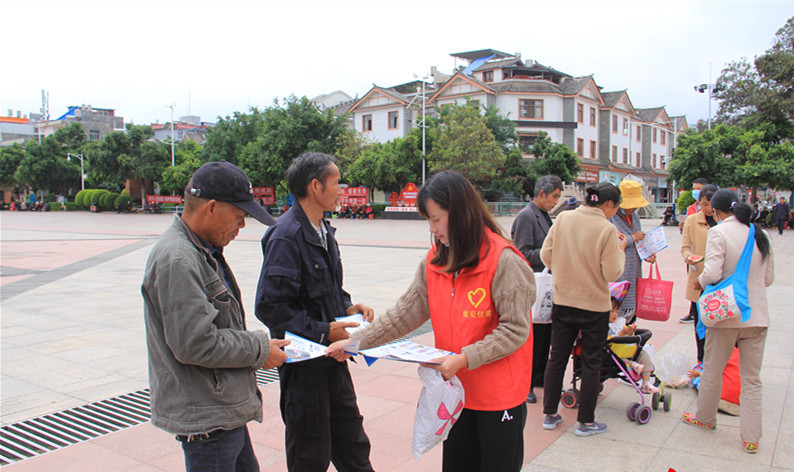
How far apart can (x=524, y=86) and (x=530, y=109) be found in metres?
1.86

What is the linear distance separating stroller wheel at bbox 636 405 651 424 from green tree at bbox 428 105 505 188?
96.9ft

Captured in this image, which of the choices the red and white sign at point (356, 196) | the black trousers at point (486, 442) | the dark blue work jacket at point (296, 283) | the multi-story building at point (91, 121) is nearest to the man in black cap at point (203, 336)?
the dark blue work jacket at point (296, 283)

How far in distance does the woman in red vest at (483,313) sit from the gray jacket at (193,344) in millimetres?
425

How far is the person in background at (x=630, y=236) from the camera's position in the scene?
14.7 ft

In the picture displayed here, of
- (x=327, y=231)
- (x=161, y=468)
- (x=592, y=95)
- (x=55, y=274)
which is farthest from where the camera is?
(x=592, y=95)

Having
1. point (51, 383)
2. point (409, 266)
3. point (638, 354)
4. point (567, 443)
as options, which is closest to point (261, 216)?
point (567, 443)

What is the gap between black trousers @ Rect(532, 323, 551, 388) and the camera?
14.2ft

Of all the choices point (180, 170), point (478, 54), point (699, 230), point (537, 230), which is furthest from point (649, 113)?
point (537, 230)

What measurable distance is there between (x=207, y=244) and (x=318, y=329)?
0.60 metres

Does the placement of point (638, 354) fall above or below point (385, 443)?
above

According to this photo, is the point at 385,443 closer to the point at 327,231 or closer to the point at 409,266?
the point at 327,231

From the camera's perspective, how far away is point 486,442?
2104mm

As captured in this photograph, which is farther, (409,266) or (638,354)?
(409,266)

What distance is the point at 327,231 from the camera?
2.57 meters
